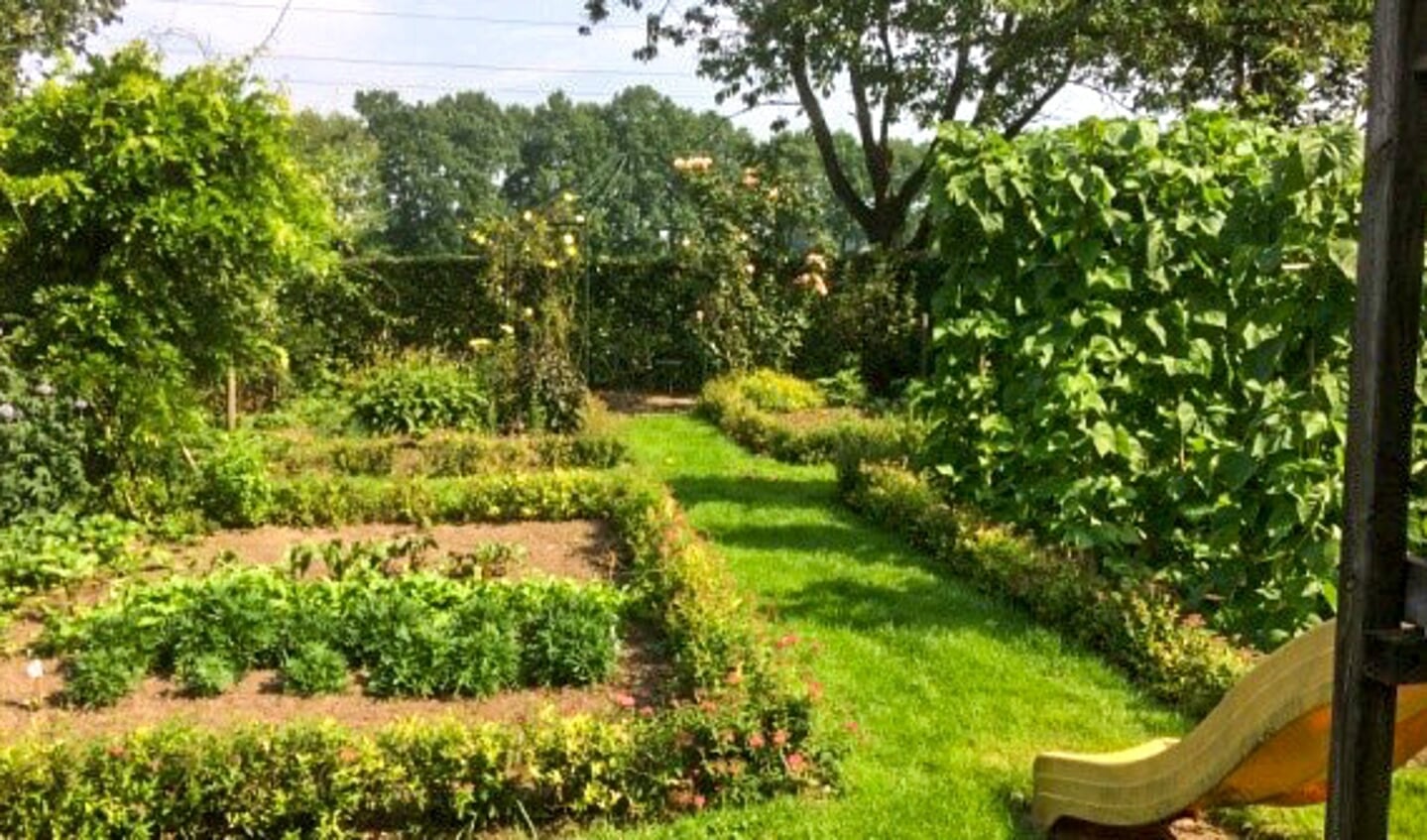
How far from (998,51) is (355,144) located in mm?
25815

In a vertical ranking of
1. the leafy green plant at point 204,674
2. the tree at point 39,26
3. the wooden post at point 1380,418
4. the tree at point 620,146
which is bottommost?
the leafy green plant at point 204,674

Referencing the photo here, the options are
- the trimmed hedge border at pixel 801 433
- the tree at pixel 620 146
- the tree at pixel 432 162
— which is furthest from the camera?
the tree at pixel 432 162

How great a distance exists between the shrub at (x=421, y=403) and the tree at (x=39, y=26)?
1275 centimetres

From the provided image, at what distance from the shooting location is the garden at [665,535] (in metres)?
3.99

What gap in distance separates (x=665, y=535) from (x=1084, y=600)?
90.7 inches

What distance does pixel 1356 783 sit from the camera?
6.00 ft

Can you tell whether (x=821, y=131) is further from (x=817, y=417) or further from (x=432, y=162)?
(x=432, y=162)

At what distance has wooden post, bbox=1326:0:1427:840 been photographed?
1.74 m

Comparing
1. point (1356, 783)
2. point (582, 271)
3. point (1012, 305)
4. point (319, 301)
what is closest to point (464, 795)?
point (1356, 783)

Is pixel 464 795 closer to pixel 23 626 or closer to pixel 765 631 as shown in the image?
pixel 765 631

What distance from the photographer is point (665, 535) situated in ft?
21.8

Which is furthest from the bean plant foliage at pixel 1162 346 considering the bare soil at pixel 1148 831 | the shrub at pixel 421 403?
the shrub at pixel 421 403

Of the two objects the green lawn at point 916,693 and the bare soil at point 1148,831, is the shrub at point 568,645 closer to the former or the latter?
the green lawn at point 916,693

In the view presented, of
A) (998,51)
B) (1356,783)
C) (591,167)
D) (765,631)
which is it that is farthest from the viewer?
(591,167)
